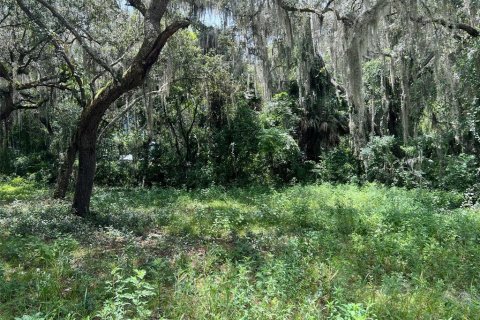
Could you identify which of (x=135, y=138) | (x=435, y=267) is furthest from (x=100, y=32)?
(x=435, y=267)

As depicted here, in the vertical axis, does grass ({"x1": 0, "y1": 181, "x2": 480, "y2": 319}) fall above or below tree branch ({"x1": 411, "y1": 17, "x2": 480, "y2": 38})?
below

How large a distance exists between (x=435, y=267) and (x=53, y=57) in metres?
9.55

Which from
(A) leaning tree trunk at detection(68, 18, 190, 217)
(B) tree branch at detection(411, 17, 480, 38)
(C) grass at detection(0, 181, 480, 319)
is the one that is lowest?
(C) grass at detection(0, 181, 480, 319)

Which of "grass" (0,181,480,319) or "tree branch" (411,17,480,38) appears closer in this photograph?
"grass" (0,181,480,319)

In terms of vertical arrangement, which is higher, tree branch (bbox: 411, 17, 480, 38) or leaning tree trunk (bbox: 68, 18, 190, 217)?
tree branch (bbox: 411, 17, 480, 38)

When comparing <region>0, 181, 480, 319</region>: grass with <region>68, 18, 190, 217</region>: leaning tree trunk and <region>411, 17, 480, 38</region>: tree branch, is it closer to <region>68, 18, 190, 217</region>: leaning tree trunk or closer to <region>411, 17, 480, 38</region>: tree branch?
<region>68, 18, 190, 217</region>: leaning tree trunk

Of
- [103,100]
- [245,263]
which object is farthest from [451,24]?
[245,263]

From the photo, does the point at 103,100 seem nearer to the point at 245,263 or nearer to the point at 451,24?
the point at 245,263

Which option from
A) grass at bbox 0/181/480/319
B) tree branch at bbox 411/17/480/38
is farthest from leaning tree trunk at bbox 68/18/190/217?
tree branch at bbox 411/17/480/38

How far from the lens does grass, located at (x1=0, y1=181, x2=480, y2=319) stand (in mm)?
3020

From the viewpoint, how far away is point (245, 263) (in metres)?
3.80

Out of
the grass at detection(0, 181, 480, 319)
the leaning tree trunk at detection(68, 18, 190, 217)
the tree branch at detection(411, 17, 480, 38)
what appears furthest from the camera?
the tree branch at detection(411, 17, 480, 38)

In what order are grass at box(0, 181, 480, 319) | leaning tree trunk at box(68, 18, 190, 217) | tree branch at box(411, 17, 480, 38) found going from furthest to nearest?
tree branch at box(411, 17, 480, 38), leaning tree trunk at box(68, 18, 190, 217), grass at box(0, 181, 480, 319)

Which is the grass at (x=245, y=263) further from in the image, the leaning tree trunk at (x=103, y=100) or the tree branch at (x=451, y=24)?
the tree branch at (x=451, y=24)
